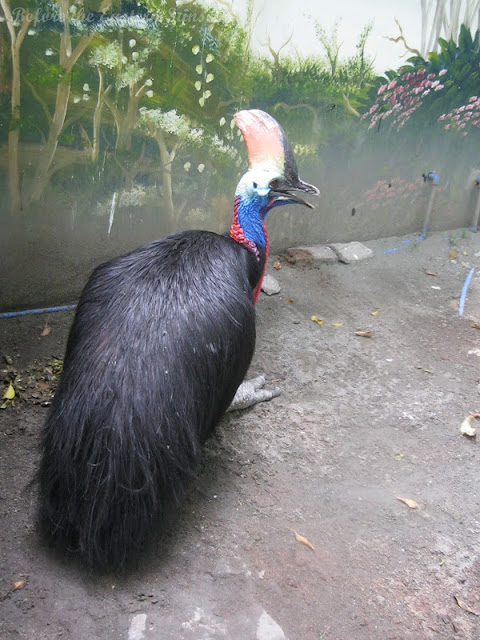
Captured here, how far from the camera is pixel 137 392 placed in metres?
1.73

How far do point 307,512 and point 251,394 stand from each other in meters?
0.69

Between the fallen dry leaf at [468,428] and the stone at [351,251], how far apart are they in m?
1.73

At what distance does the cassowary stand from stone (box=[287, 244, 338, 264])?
75.9 inches

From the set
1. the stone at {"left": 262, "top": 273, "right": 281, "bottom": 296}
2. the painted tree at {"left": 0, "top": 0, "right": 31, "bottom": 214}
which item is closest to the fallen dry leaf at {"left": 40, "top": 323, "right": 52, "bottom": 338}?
the painted tree at {"left": 0, "top": 0, "right": 31, "bottom": 214}

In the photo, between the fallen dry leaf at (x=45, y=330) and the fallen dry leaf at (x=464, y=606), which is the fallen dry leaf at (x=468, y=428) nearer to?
the fallen dry leaf at (x=464, y=606)

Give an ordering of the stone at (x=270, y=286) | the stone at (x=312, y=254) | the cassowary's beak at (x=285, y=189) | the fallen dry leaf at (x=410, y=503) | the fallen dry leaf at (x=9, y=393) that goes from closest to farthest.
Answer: the fallen dry leaf at (x=410, y=503) < the cassowary's beak at (x=285, y=189) < the fallen dry leaf at (x=9, y=393) < the stone at (x=270, y=286) < the stone at (x=312, y=254)

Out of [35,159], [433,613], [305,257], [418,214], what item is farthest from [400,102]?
[433,613]

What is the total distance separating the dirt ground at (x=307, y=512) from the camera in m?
1.72

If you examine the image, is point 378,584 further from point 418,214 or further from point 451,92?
point 451,92

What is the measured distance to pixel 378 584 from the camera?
190cm

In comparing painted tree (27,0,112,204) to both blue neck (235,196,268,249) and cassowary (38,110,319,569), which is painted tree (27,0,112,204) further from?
blue neck (235,196,268,249)

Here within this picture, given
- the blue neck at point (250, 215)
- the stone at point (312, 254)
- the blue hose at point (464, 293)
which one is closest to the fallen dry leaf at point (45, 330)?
the blue neck at point (250, 215)

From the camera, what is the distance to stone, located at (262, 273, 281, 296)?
3.66 meters

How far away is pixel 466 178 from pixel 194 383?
3.89 meters
